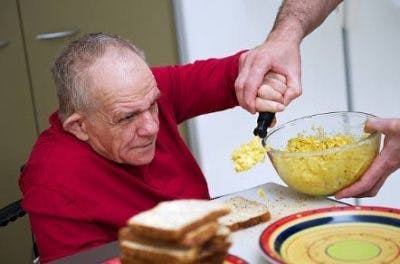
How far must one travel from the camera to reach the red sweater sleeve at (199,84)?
5.20ft

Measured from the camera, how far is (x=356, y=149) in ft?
3.51

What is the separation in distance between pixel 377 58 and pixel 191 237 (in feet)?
6.97

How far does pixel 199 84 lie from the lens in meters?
1.61

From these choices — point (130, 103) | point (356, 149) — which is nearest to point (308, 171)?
point (356, 149)

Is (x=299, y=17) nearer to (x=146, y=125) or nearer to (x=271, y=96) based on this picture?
(x=271, y=96)

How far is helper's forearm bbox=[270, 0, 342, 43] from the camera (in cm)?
150

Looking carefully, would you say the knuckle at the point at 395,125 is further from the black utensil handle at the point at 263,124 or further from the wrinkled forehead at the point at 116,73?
the wrinkled forehead at the point at 116,73

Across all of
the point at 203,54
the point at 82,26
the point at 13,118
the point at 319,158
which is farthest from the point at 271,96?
the point at 13,118

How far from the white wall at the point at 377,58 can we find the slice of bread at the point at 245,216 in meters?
1.66

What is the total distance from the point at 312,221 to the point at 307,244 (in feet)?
0.23

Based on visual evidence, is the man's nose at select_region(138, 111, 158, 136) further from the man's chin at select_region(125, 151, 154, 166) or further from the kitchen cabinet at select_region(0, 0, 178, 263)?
the kitchen cabinet at select_region(0, 0, 178, 263)

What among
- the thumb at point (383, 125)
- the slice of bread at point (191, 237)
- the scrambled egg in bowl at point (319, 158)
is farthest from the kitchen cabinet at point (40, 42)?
the slice of bread at point (191, 237)

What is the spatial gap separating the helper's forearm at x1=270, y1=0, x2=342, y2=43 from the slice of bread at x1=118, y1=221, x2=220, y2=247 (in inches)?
36.8

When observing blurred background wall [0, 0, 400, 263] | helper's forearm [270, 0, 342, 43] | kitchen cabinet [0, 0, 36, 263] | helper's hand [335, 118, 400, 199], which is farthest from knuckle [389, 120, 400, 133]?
kitchen cabinet [0, 0, 36, 263]
